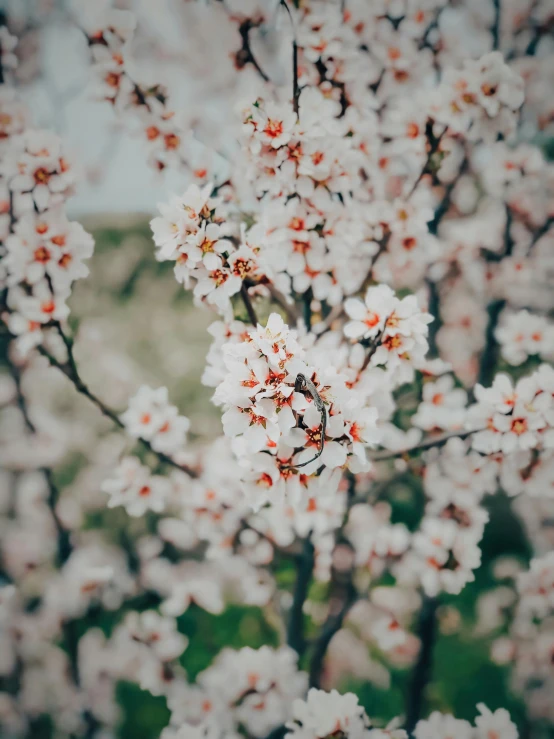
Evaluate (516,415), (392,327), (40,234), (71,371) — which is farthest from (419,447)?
(40,234)

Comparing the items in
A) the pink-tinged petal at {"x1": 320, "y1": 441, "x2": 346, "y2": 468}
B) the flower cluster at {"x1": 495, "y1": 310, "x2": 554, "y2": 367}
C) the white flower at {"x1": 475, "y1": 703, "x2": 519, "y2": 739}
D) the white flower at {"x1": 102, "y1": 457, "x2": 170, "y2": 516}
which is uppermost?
the flower cluster at {"x1": 495, "y1": 310, "x2": 554, "y2": 367}

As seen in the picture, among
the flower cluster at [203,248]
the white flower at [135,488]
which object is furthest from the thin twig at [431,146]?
the white flower at [135,488]

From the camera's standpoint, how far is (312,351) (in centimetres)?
95

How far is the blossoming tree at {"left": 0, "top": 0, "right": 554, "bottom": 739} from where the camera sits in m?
0.93

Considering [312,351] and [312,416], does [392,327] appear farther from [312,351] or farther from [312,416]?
[312,416]

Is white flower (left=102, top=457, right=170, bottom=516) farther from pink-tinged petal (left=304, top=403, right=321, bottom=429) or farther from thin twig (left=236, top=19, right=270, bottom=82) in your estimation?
thin twig (left=236, top=19, right=270, bottom=82)

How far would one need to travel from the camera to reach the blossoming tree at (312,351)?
3.06ft

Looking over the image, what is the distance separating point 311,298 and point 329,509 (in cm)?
59

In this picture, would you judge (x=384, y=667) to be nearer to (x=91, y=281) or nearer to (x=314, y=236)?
(x=314, y=236)

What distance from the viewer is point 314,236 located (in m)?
1.07

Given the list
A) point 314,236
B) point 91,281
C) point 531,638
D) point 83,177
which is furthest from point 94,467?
point 531,638

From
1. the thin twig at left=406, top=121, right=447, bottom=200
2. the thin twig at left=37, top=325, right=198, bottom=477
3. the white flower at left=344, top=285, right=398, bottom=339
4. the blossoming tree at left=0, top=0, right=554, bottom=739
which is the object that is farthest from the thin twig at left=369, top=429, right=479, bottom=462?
the thin twig at left=406, top=121, right=447, bottom=200

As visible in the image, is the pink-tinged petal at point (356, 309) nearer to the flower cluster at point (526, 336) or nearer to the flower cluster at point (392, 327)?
the flower cluster at point (392, 327)

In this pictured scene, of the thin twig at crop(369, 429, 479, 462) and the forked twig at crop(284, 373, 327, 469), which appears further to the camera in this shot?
the thin twig at crop(369, 429, 479, 462)
